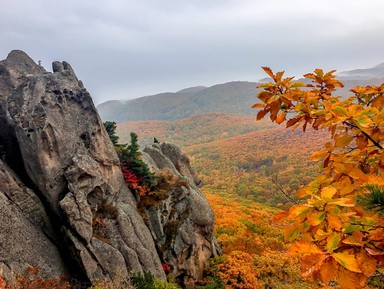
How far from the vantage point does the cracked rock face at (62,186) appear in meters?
12.5

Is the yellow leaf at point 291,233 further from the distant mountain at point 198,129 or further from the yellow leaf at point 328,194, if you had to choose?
the distant mountain at point 198,129

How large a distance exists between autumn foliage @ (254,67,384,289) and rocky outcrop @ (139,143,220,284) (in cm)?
1548

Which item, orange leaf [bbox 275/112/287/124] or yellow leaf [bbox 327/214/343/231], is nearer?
yellow leaf [bbox 327/214/343/231]

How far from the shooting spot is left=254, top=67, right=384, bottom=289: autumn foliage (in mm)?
1782

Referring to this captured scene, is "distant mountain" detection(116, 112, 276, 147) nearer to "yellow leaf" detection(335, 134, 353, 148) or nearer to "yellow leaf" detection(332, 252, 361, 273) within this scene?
"yellow leaf" detection(335, 134, 353, 148)

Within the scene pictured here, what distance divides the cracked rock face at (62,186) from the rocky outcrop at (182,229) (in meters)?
1.65

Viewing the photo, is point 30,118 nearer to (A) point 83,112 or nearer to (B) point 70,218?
(A) point 83,112

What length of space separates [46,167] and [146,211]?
6562mm

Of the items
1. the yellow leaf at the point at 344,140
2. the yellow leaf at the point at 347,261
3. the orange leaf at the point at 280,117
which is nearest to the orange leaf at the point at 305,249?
the yellow leaf at the point at 347,261

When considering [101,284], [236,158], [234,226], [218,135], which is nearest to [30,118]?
[101,284]

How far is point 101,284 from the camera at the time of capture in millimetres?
11906

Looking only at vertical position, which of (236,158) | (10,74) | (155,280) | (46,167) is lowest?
(236,158)

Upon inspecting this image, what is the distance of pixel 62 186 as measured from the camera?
1345 cm

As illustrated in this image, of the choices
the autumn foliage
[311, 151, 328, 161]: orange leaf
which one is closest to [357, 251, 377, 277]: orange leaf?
the autumn foliage
